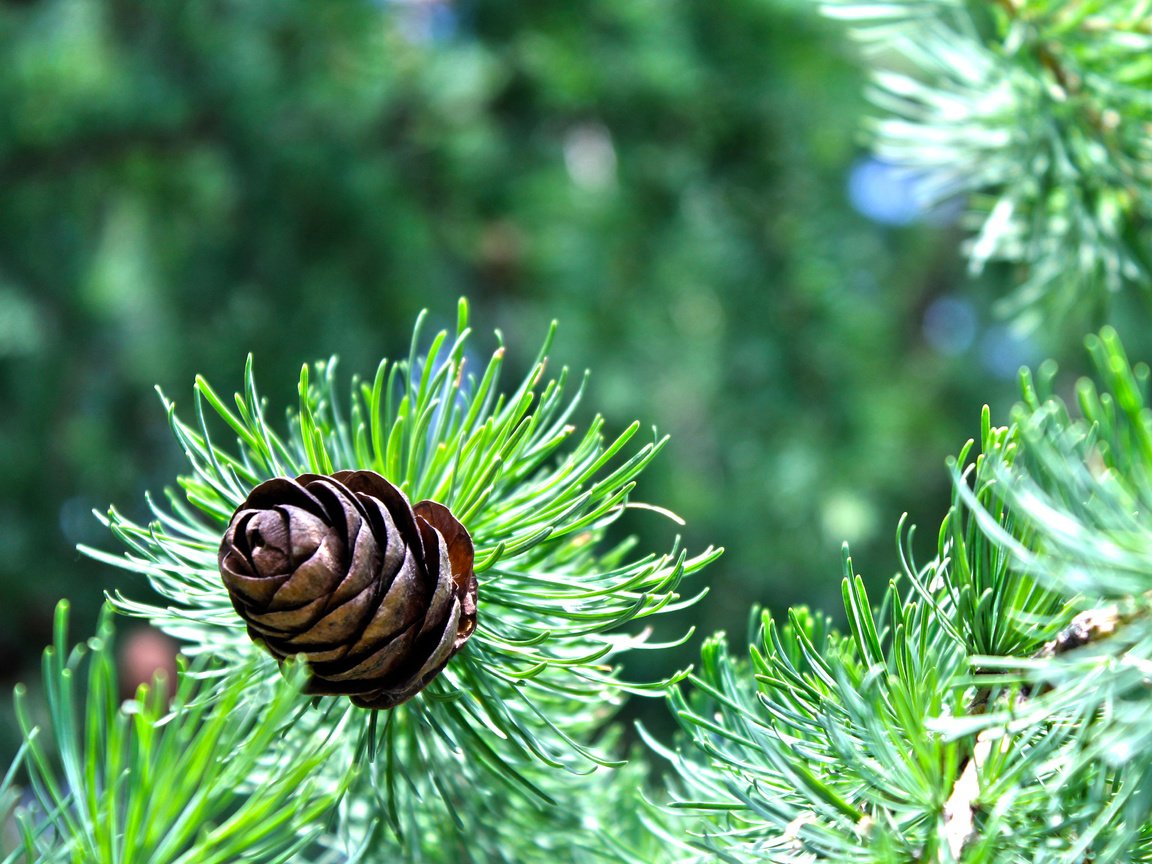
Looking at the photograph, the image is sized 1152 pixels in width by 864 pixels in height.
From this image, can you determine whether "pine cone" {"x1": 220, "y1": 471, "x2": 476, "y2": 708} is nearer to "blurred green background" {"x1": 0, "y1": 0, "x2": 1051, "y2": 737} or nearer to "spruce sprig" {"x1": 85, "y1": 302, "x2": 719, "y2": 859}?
"spruce sprig" {"x1": 85, "y1": 302, "x2": 719, "y2": 859}

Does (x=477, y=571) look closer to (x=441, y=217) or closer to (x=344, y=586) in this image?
(x=344, y=586)

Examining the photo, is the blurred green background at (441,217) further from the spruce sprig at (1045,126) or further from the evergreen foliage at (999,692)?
the evergreen foliage at (999,692)

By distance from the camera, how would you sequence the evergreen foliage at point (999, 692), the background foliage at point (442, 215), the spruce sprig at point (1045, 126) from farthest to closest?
1. the background foliage at point (442, 215)
2. the spruce sprig at point (1045, 126)
3. the evergreen foliage at point (999, 692)

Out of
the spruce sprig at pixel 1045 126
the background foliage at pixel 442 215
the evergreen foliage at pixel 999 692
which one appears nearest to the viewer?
the evergreen foliage at pixel 999 692

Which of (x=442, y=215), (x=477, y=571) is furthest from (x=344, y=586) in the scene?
(x=442, y=215)

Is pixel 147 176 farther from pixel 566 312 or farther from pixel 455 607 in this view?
pixel 455 607

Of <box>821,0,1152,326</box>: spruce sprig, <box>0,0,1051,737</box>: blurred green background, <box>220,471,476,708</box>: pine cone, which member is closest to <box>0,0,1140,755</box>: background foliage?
<box>0,0,1051,737</box>: blurred green background

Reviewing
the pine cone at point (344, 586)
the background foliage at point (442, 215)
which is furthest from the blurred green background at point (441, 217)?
the pine cone at point (344, 586)
